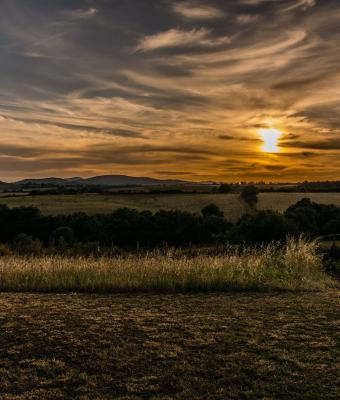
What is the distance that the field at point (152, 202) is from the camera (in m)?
73.6

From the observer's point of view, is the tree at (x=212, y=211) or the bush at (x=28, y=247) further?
the tree at (x=212, y=211)

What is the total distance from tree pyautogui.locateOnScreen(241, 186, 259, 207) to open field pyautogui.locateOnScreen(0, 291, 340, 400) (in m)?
76.5

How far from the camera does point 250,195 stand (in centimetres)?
8938

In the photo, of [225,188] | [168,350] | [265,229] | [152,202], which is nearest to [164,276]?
[168,350]

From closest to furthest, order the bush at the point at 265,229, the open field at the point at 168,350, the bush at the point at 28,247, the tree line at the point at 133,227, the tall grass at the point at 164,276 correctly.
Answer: the open field at the point at 168,350 → the tall grass at the point at 164,276 → the bush at the point at 28,247 → the bush at the point at 265,229 → the tree line at the point at 133,227

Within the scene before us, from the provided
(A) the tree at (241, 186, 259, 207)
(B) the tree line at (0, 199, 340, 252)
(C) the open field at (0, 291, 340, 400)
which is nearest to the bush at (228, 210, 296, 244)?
(B) the tree line at (0, 199, 340, 252)

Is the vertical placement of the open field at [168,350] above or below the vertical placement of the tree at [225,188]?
below

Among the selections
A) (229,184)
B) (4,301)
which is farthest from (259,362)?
(229,184)

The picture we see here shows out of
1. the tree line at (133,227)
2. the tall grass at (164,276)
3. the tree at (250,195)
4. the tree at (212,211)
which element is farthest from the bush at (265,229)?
the tree at (250,195)

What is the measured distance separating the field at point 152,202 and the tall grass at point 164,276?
5686cm

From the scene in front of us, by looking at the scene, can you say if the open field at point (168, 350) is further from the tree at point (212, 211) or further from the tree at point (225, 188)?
the tree at point (225, 188)

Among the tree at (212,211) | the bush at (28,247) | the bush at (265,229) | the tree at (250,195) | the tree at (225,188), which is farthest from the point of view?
the tree at (225,188)

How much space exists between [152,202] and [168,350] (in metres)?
77.4

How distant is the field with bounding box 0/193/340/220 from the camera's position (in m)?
73.6
